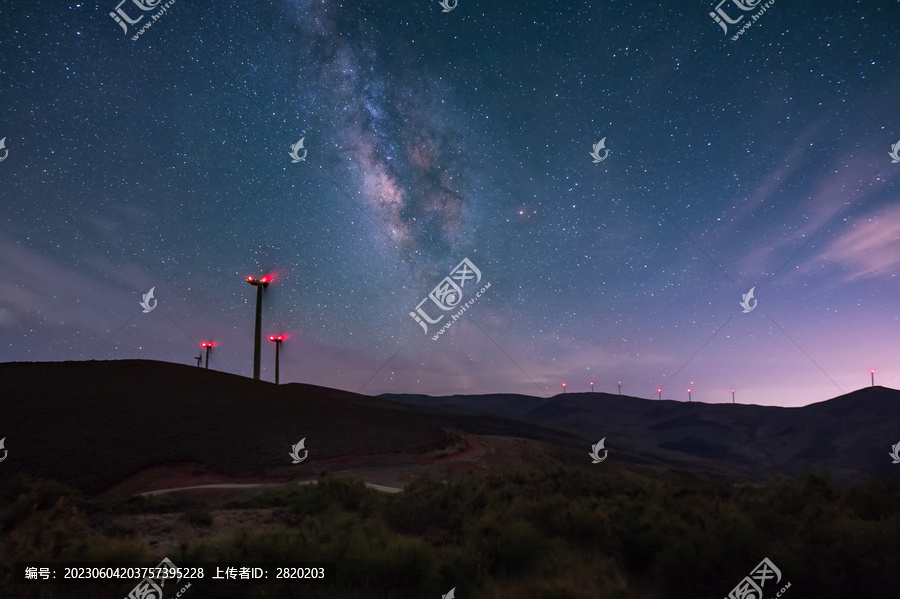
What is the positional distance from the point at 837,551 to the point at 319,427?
2617cm

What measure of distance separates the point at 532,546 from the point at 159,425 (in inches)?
923

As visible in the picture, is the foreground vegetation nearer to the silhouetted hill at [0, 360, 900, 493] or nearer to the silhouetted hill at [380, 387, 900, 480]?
the silhouetted hill at [0, 360, 900, 493]

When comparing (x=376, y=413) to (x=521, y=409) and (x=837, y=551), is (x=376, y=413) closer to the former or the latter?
(x=837, y=551)

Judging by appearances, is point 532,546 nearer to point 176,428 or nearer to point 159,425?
point 176,428

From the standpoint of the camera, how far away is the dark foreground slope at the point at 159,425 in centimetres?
1959

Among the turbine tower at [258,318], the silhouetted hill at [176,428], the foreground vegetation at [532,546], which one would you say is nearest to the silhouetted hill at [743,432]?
the silhouetted hill at [176,428]

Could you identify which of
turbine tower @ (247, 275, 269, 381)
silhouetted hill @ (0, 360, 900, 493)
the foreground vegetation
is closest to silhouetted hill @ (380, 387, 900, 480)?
silhouetted hill @ (0, 360, 900, 493)

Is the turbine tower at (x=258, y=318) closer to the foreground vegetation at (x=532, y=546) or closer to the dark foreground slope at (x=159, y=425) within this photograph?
the dark foreground slope at (x=159, y=425)

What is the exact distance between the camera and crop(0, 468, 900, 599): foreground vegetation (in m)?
6.27

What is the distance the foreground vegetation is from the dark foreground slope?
1055cm

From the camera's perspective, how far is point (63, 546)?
681 centimetres

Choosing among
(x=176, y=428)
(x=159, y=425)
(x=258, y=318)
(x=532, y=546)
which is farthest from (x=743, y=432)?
(x=532, y=546)

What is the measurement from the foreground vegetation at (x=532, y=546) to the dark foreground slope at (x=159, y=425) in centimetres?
1055

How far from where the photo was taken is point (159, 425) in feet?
77.6
